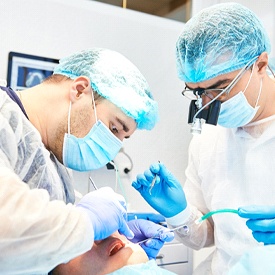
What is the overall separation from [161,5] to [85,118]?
88.9 inches

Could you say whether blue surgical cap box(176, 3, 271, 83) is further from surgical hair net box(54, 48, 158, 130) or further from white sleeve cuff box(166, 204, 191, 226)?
white sleeve cuff box(166, 204, 191, 226)

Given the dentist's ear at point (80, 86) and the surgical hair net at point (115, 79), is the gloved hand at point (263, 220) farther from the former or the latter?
the dentist's ear at point (80, 86)

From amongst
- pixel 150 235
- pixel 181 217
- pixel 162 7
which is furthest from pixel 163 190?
pixel 162 7

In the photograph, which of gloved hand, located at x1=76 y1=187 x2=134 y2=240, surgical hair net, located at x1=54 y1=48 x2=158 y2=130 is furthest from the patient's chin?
surgical hair net, located at x1=54 y1=48 x2=158 y2=130

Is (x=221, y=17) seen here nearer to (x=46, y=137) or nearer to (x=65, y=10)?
(x=46, y=137)

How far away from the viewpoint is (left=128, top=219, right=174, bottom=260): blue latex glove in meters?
1.29

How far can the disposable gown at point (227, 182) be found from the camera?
145 cm

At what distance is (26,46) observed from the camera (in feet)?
8.23

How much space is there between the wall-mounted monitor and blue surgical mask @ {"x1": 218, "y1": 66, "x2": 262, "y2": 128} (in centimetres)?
153

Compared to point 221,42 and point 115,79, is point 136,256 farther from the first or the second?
point 221,42

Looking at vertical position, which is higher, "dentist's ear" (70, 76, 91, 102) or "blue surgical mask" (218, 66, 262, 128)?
"dentist's ear" (70, 76, 91, 102)

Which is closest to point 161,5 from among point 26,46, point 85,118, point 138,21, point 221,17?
point 138,21

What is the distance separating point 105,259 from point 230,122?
0.78m

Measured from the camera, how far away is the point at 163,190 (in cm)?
156
